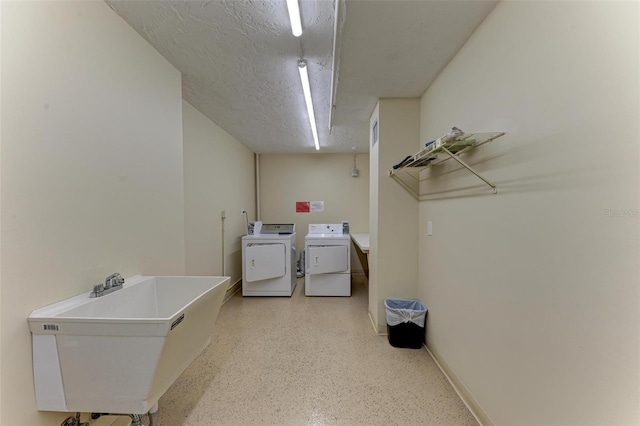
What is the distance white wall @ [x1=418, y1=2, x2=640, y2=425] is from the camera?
0.73m

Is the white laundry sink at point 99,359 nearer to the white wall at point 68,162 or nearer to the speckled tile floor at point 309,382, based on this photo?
the white wall at point 68,162

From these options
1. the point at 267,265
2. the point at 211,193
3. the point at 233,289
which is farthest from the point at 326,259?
the point at 211,193

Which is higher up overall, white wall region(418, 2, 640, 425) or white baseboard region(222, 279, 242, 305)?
white wall region(418, 2, 640, 425)

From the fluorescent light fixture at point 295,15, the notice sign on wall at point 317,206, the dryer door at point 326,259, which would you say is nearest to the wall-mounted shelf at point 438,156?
the fluorescent light fixture at point 295,15

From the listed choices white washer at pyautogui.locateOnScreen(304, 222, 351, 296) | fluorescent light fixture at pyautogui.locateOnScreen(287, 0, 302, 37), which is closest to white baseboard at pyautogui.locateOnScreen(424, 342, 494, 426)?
white washer at pyautogui.locateOnScreen(304, 222, 351, 296)

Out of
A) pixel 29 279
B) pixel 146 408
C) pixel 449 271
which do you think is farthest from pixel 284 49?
pixel 146 408

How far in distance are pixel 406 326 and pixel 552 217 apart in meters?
1.60

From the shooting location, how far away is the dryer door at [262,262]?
3.51 meters

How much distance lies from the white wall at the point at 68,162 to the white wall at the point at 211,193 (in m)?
0.89

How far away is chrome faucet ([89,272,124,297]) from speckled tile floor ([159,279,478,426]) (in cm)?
90

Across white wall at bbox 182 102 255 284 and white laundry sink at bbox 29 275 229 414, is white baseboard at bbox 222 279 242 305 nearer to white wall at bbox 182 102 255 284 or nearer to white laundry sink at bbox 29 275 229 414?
white wall at bbox 182 102 255 284

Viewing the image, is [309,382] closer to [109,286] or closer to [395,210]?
[109,286]

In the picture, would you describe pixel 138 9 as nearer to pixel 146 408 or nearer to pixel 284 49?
pixel 284 49

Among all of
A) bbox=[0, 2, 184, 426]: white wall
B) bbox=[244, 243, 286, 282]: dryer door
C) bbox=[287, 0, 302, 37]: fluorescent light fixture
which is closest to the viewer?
bbox=[0, 2, 184, 426]: white wall
